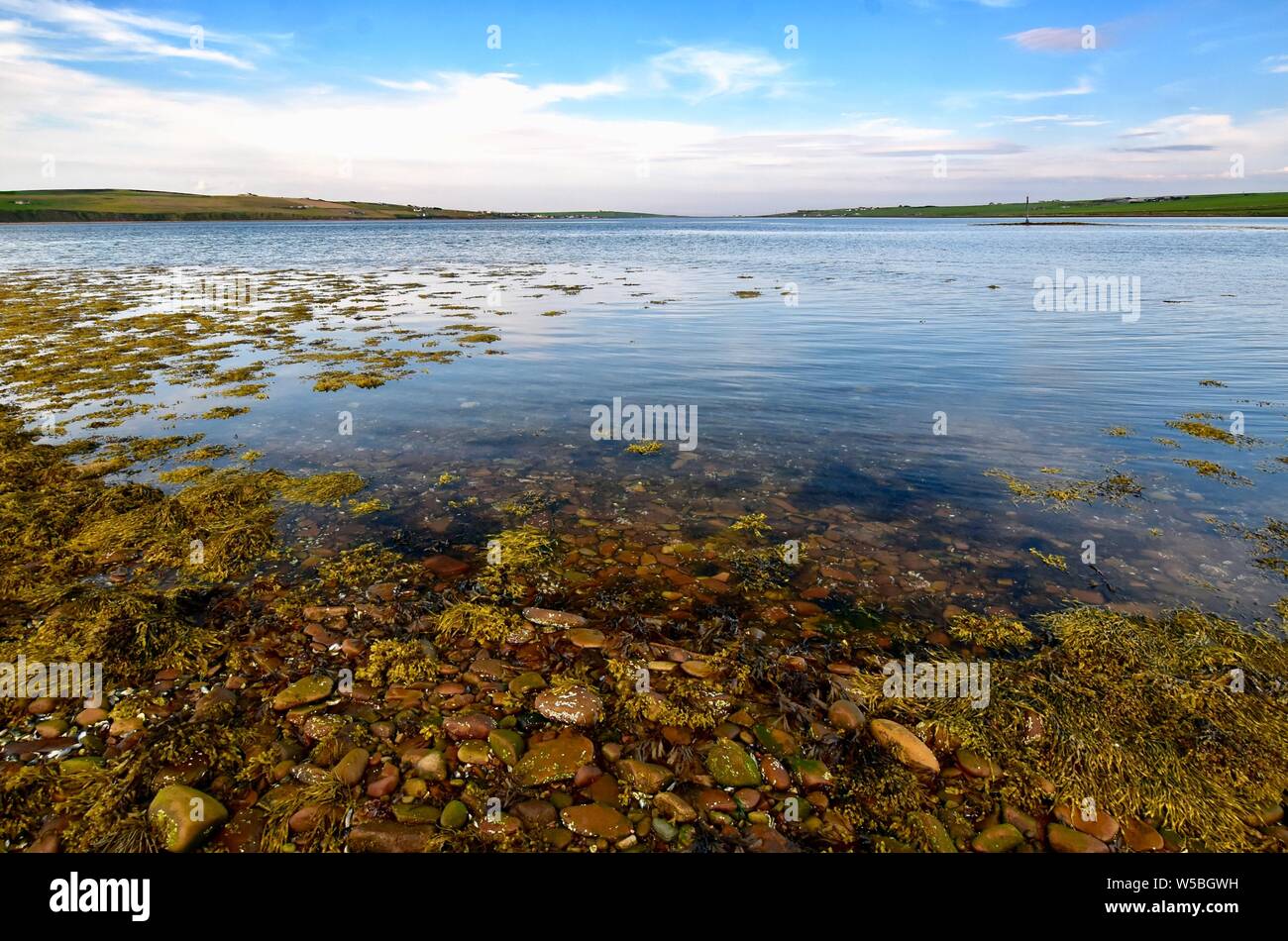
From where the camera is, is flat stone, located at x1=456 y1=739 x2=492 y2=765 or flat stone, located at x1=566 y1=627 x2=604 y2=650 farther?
flat stone, located at x1=566 y1=627 x2=604 y2=650

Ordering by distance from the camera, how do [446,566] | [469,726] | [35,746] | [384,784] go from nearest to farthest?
[384,784] < [35,746] < [469,726] < [446,566]

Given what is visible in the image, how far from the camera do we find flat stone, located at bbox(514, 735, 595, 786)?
5.97 meters

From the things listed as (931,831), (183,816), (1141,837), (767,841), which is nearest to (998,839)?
(931,831)

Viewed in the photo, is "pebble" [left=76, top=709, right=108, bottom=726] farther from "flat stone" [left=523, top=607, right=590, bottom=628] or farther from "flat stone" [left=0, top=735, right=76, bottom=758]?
"flat stone" [left=523, top=607, right=590, bottom=628]

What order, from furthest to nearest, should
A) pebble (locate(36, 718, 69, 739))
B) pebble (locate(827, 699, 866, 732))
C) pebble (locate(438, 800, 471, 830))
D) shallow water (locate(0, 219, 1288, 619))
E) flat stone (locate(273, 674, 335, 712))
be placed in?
shallow water (locate(0, 219, 1288, 619)), flat stone (locate(273, 674, 335, 712)), pebble (locate(827, 699, 866, 732)), pebble (locate(36, 718, 69, 739)), pebble (locate(438, 800, 471, 830))

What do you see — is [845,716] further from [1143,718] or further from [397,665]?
[397,665]

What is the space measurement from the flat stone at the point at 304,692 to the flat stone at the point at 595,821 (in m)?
3.38

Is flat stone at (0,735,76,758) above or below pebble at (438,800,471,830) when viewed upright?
above

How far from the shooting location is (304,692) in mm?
7039

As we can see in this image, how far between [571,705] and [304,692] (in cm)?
308

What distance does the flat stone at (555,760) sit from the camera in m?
5.97

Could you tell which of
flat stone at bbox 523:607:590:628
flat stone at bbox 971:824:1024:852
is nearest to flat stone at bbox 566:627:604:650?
flat stone at bbox 523:607:590:628

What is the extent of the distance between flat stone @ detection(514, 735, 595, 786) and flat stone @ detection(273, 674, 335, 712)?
265 centimetres

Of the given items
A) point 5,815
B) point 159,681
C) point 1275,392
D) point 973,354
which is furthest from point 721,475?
point 1275,392
